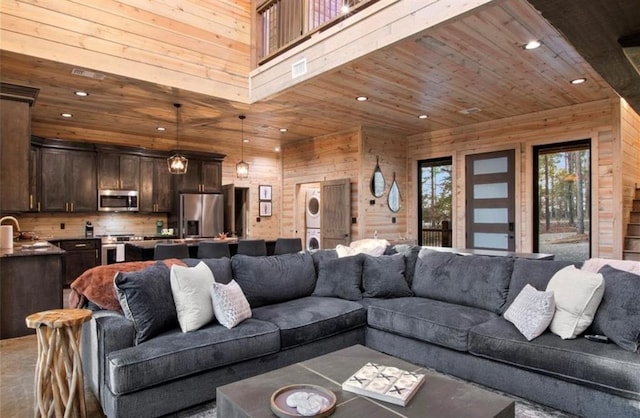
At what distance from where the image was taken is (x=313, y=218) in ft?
25.7

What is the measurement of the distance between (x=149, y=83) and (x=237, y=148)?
14.2 ft

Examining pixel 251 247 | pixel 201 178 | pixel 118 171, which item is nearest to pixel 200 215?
pixel 201 178

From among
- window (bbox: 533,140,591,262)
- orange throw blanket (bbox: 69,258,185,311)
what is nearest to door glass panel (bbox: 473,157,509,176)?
window (bbox: 533,140,591,262)

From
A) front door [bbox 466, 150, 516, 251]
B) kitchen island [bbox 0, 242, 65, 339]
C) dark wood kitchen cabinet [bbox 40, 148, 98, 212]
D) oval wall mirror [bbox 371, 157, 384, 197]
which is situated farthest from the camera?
oval wall mirror [bbox 371, 157, 384, 197]

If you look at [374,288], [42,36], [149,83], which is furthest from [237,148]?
[374,288]

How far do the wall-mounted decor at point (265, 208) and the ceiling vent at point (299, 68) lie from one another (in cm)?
476

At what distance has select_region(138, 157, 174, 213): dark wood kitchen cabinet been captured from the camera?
737 centimetres

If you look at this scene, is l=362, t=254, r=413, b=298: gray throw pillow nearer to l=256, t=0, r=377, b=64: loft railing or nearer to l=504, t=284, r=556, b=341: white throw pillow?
l=504, t=284, r=556, b=341: white throw pillow

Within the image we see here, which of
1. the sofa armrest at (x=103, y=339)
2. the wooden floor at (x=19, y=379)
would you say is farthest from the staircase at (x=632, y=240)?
the wooden floor at (x=19, y=379)

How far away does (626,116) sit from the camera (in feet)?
17.0

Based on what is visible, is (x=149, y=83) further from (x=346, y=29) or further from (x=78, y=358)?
(x=78, y=358)

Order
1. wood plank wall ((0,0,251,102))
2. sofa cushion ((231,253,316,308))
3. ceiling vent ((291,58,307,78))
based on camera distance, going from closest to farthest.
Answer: sofa cushion ((231,253,316,308))
wood plank wall ((0,0,251,102))
ceiling vent ((291,58,307,78))

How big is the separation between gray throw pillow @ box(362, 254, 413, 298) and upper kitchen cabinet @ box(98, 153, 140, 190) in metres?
5.37

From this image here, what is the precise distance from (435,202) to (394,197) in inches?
33.4
